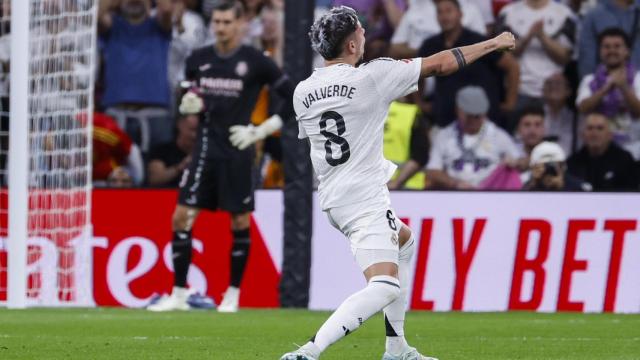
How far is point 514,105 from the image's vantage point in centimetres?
1508

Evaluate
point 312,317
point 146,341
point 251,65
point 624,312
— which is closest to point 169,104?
point 251,65

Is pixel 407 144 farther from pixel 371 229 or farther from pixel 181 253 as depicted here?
pixel 371 229

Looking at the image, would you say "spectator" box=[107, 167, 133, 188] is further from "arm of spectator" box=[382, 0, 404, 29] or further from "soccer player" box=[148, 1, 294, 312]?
"arm of spectator" box=[382, 0, 404, 29]

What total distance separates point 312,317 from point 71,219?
3.03 meters

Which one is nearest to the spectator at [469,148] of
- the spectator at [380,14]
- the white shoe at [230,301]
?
the spectator at [380,14]

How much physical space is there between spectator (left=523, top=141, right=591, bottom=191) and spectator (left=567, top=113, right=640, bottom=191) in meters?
0.73

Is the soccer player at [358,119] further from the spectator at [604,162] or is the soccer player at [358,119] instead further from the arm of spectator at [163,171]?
the arm of spectator at [163,171]

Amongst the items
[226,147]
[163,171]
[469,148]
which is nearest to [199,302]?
[226,147]

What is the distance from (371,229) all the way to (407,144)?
7195 millimetres

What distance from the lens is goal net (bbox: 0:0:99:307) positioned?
531 inches

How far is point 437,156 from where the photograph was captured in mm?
14391

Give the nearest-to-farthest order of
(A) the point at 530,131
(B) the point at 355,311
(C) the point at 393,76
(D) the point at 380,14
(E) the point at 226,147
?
(B) the point at 355,311, (C) the point at 393,76, (E) the point at 226,147, (A) the point at 530,131, (D) the point at 380,14

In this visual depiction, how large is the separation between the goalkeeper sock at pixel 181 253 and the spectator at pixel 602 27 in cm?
493

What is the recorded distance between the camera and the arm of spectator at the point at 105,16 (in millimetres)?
15445
